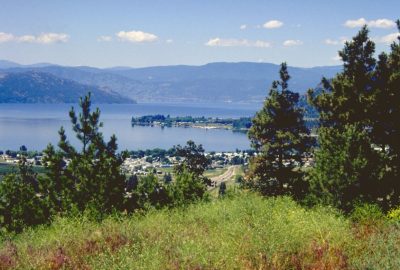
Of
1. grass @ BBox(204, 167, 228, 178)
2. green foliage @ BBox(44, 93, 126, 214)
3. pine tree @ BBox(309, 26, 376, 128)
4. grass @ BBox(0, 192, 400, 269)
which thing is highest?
pine tree @ BBox(309, 26, 376, 128)

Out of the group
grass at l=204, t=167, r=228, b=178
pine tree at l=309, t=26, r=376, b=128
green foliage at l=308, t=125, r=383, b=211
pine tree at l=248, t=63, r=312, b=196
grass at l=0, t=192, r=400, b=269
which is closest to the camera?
grass at l=0, t=192, r=400, b=269

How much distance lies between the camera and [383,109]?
29625 millimetres

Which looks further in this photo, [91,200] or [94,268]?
[91,200]

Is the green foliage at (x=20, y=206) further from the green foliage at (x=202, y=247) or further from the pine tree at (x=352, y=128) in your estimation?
the green foliage at (x=202, y=247)

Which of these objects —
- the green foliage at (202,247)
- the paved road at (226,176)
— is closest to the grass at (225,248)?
the green foliage at (202,247)

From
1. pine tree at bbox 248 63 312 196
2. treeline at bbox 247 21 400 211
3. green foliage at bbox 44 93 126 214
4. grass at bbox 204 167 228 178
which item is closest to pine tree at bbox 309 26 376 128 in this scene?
treeline at bbox 247 21 400 211

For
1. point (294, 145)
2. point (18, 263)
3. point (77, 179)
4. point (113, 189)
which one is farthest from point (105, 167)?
point (18, 263)

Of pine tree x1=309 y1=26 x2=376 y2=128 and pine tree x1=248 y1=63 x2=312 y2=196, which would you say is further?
pine tree x1=248 y1=63 x2=312 y2=196

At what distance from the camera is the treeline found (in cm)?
2536

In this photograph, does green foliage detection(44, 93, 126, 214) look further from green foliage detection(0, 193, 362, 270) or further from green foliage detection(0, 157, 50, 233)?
green foliage detection(0, 193, 362, 270)

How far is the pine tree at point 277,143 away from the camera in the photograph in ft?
112

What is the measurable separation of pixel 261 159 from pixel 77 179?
1473 centimetres

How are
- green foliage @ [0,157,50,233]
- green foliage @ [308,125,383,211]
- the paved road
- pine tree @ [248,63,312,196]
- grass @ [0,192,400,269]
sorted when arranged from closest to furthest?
grass @ [0,192,400,269]
green foliage @ [308,125,383,211]
green foliage @ [0,157,50,233]
pine tree @ [248,63,312,196]
the paved road

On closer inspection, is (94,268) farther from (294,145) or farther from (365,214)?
(294,145)
